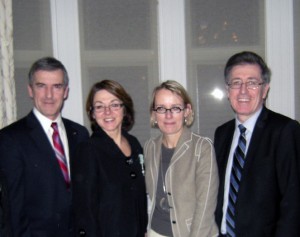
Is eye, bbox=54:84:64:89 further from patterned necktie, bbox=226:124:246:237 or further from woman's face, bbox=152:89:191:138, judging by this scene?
patterned necktie, bbox=226:124:246:237

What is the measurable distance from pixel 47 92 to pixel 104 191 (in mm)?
727

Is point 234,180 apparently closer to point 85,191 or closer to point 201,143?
point 201,143

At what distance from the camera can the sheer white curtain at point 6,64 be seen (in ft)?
7.85

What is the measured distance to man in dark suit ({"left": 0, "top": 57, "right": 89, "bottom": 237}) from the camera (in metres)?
1.77

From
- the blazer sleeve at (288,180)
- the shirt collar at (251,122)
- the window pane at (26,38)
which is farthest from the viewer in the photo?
the window pane at (26,38)

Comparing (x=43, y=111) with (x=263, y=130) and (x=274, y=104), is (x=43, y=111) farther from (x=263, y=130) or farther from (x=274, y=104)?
(x=274, y=104)

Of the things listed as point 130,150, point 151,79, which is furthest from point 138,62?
point 130,150

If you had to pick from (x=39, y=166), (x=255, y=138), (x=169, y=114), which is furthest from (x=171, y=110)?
(x=39, y=166)

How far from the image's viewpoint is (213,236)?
1.79 metres

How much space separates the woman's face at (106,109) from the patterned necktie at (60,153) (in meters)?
0.29

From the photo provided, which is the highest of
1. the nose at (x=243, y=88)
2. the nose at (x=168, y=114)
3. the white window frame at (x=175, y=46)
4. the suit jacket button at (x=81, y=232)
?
the white window frame at (x=175, y=46)

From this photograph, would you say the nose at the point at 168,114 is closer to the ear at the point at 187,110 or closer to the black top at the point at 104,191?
the ear at the point at 187,110

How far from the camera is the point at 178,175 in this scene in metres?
1.83

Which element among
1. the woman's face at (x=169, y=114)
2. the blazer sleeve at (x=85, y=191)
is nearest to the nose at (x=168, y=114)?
the woman's face at (x=169, y=114)
